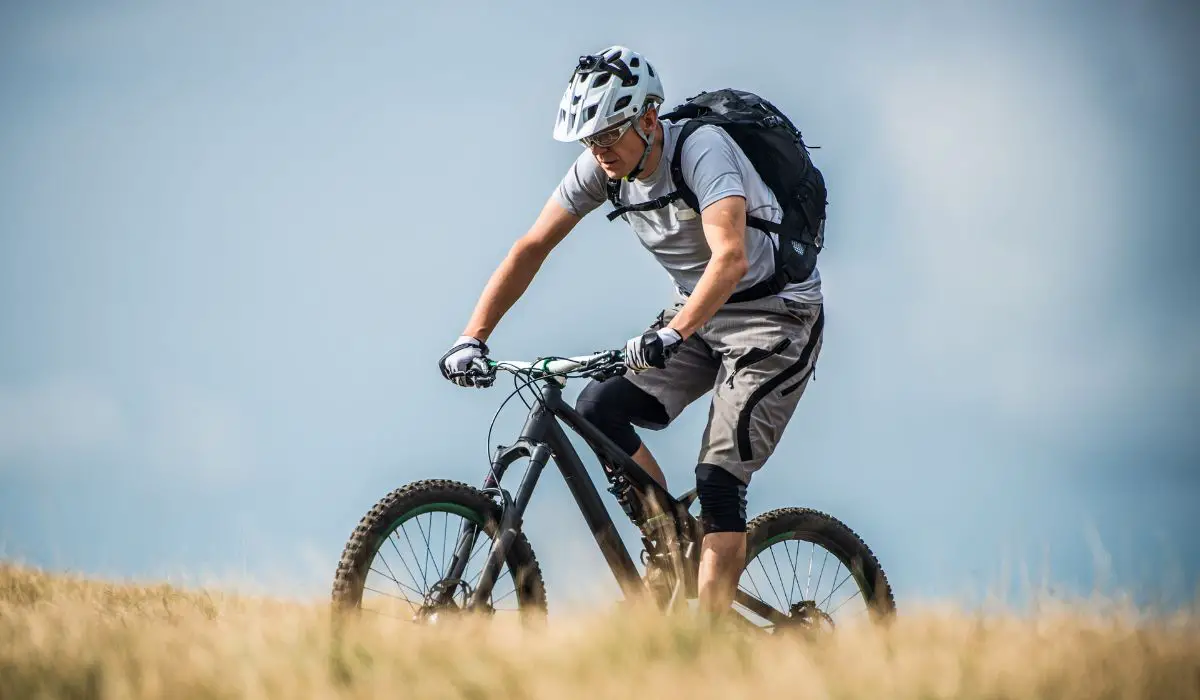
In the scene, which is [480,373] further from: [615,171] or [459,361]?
[615,171]

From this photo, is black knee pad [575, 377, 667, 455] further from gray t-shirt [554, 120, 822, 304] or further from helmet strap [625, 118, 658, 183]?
helmet strap [625, 118, 658, 183]

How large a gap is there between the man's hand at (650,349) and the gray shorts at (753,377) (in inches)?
32.9

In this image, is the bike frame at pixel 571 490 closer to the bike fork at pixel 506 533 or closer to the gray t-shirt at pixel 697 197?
the bike fork at pixel 506 533

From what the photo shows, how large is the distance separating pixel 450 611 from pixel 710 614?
1.10 metres

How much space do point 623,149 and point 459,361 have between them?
1305 mm

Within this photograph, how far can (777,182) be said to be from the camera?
6.57 m

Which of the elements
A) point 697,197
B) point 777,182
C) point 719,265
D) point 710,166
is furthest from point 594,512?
point 777,182

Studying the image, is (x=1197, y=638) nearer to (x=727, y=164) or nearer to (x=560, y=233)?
(x=727, y=164)

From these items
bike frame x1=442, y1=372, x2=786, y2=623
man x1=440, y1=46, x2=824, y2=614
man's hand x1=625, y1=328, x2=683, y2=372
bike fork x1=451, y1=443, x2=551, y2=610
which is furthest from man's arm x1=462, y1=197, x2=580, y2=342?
man's hand x1=625, y1=328, x2=683, y2=372

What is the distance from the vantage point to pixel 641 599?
5883 millimetres

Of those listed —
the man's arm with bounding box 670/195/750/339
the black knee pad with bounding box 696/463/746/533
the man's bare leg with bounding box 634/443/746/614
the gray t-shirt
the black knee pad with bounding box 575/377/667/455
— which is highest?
the gray t-shirt

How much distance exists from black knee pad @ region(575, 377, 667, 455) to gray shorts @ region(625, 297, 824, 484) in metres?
0.07

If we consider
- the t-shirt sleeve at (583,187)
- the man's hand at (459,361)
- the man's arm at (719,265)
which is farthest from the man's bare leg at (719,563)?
the t-shirt sleeve at (583,187)

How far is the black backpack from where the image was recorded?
6.47 meters
